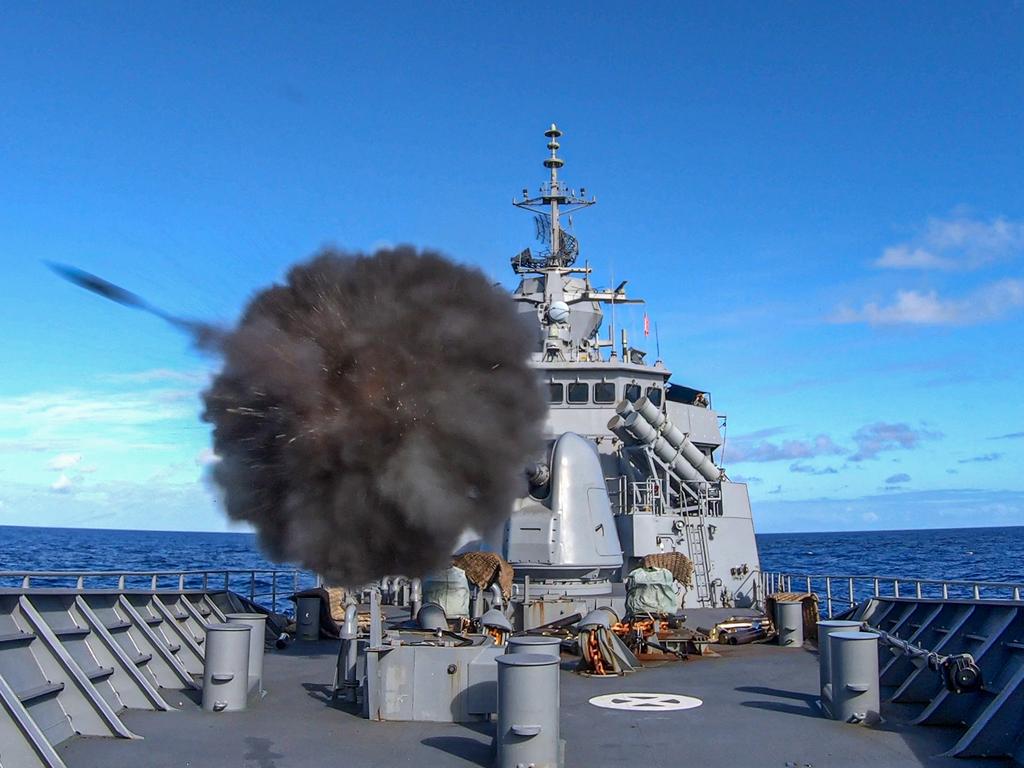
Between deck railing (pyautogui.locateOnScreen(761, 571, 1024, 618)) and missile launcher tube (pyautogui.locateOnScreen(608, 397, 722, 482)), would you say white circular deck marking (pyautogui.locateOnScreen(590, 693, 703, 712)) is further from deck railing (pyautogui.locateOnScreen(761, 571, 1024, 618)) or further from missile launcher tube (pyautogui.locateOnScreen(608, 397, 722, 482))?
missile launcher tube (pyautogui.locateOnScreen(608, 397, 722, 482))

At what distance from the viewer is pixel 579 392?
19141 millimetres

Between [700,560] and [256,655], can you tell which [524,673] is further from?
[700,560]

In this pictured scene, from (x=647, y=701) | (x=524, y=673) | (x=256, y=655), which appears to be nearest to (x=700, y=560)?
(x=647, y=701)

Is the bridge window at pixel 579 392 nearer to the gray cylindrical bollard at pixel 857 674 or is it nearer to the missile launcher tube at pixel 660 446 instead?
the missile launcher tube at pixel 660 446

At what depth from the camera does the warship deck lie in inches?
244

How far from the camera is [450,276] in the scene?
813 centimetres

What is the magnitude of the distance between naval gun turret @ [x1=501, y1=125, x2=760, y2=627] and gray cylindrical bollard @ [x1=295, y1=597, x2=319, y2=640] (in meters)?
2.61

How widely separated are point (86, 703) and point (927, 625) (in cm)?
757

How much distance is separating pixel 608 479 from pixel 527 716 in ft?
41.3

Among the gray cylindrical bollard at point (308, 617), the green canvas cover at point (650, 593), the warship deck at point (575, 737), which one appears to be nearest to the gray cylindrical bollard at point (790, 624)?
the green canvas cover at point (650, 593)

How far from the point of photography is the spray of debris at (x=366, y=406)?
298 inches

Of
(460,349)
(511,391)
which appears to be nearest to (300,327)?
(460,349)

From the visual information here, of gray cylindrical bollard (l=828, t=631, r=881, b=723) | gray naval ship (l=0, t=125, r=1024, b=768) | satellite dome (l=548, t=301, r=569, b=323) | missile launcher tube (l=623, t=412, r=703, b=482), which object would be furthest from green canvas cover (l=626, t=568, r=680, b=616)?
satellite dome (l=548, t=301, r=569, b=323)

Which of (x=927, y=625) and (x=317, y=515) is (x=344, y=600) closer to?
(x=317, y=515)
